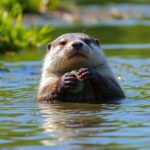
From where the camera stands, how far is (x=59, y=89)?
28.1 feet

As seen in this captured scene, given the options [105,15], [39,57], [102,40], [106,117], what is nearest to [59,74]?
[106,117]

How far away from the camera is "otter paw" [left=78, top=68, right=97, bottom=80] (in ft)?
27.7

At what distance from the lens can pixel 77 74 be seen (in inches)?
336

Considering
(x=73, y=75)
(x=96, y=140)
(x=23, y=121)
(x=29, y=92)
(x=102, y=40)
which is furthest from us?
(x=102, y=40)

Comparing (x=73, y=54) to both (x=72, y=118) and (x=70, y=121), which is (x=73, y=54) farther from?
(x=70, y=121)

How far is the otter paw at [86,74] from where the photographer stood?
8.44m

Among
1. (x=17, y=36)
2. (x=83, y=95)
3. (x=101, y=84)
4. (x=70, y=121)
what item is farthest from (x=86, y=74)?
(x=17, y=36)

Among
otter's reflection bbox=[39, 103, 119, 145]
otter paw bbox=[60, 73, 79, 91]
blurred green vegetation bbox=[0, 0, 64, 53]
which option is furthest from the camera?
blurred green vegetation bbox=[0, 0, 64, 53]

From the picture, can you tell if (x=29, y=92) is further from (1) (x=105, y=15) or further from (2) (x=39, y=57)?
(1) (x=105, y=15)

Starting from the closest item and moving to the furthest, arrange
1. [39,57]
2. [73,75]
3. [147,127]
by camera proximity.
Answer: [147,127] → [73,75] → [39,57]

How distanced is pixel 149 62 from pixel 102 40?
520cm

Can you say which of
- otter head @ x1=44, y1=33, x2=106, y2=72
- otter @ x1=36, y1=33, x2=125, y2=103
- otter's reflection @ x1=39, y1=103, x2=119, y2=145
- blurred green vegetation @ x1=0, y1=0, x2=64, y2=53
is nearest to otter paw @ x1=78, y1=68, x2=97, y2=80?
otter @ x1=36, y1=33, x2=125, y2=103

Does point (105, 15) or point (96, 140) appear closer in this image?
point (96, 140)

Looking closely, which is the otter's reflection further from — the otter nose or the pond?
the otter nose
